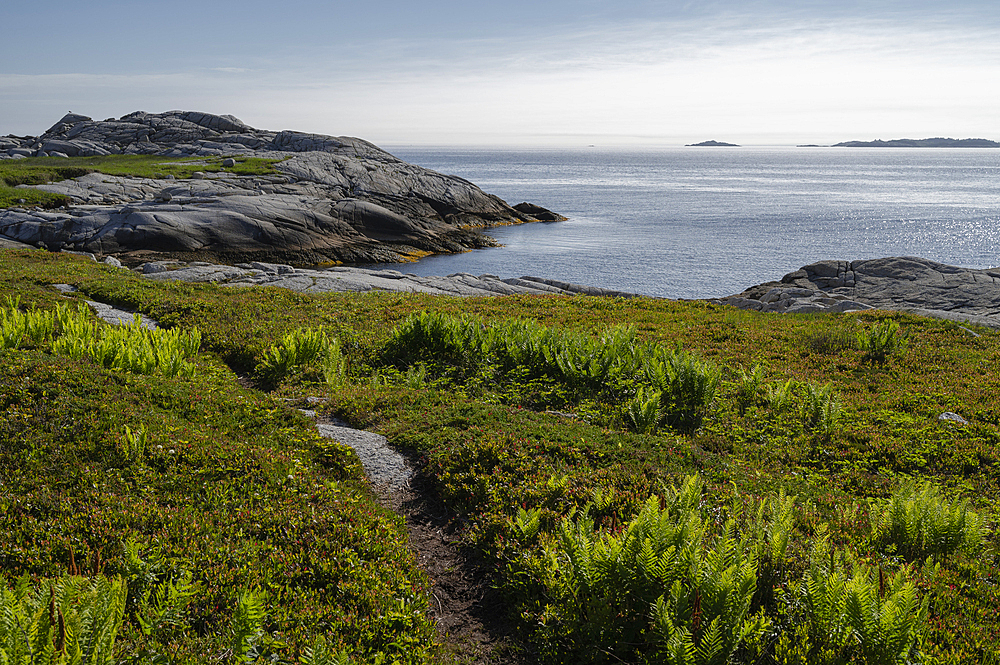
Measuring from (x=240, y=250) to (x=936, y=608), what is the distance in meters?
48.1

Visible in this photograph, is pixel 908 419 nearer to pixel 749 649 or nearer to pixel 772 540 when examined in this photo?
pixel 772 540

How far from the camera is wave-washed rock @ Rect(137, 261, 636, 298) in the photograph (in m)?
28.0

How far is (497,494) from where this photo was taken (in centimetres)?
723

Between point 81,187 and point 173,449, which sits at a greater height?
point 81,187

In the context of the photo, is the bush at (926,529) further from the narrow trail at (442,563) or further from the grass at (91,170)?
the grass at (91,170)

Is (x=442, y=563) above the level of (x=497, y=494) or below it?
below

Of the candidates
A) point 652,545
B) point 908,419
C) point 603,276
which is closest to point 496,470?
point 652,545

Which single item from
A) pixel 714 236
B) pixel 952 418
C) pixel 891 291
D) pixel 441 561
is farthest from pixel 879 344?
pixel 714 236

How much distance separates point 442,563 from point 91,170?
72.5 metres

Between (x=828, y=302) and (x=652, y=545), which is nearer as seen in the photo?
(x=652, y=545)

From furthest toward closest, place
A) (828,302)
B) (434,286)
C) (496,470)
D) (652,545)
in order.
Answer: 1. (434,286)
2. (828,302)
3. (496,470)
4. (652,545)

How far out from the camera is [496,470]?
772cm

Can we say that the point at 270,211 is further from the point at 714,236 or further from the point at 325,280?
the point at 714,236

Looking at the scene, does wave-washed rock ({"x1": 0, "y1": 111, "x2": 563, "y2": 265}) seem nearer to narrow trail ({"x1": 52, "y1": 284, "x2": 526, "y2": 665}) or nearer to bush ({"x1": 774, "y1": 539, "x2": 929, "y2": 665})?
narrow trail ({"x1": 52, "y1": 284, "x2": 526, "y2": 665})
